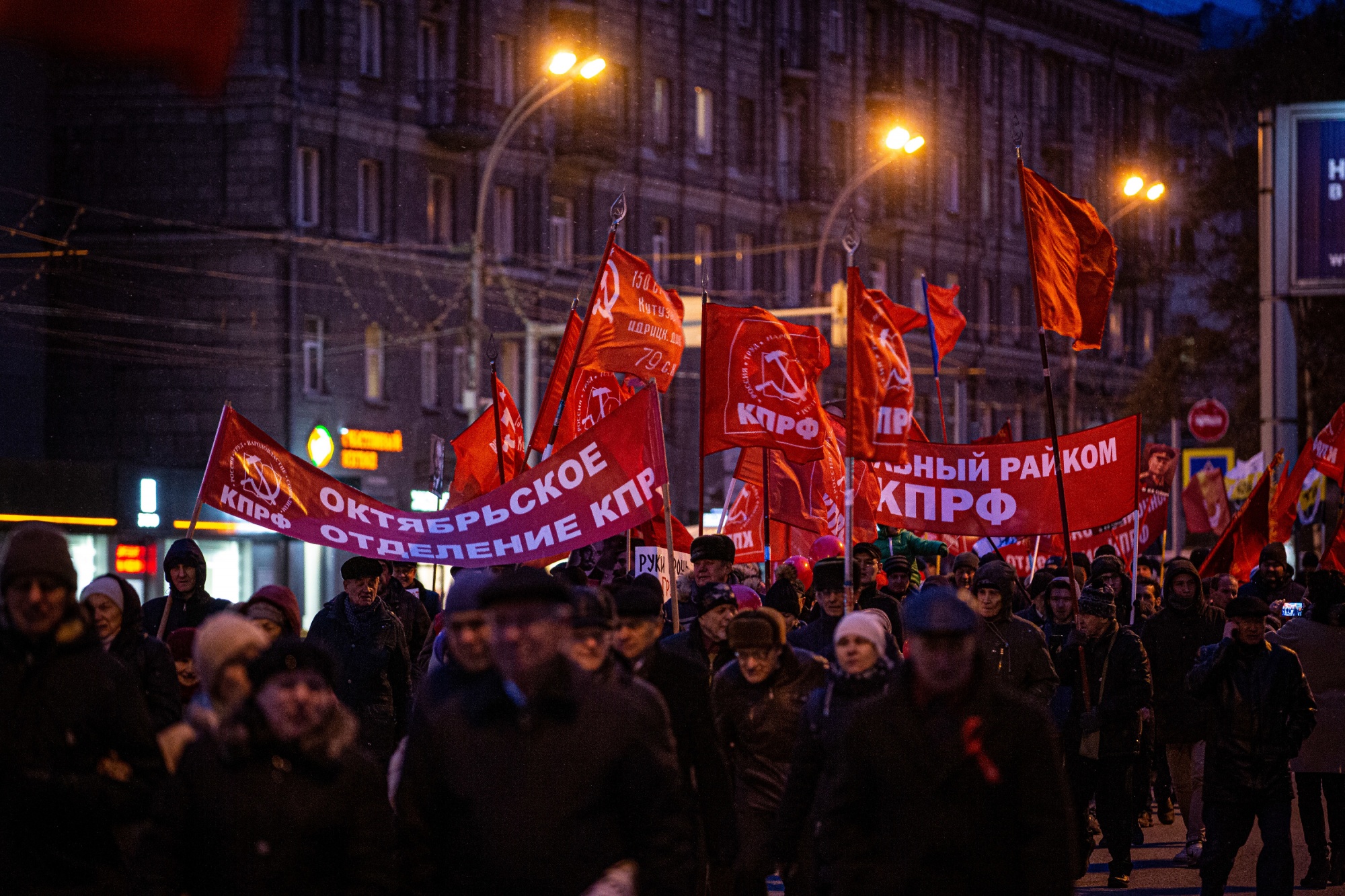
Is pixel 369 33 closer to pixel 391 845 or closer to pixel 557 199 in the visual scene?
pixel 557 199

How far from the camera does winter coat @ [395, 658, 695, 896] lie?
5324 millimetres

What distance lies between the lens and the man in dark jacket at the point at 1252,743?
10414 mm

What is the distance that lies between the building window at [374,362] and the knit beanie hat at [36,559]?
3428 cm

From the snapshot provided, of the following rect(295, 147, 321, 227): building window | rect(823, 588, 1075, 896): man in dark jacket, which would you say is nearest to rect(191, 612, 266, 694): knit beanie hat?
rect(823, 588, 1075, 896): man in dark jacket

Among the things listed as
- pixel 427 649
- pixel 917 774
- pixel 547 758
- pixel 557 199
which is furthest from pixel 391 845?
pixel 557 199

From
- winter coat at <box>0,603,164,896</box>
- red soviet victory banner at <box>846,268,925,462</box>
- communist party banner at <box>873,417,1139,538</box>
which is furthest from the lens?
communist party banner at <box>873,417,1139,538</box>

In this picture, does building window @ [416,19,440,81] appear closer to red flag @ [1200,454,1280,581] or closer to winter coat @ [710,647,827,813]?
red flag @ [1200,454,1280,581]

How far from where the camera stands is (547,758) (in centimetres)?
534

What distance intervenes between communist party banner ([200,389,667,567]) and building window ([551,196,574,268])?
33.0 m

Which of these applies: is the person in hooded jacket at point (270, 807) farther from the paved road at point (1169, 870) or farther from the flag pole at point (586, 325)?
the flag pole at point (586, 325)

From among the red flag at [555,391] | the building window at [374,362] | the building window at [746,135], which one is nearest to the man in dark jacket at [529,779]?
the red flag at [555,391]

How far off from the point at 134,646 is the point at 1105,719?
5.94m

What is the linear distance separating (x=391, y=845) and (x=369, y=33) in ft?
119

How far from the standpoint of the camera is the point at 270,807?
5418mm
